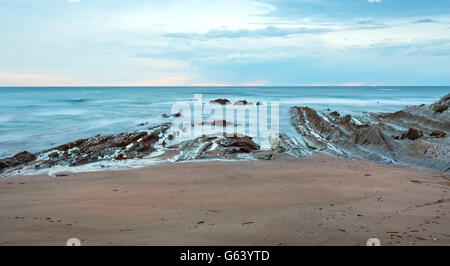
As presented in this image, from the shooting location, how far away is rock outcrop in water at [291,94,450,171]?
7.61 m

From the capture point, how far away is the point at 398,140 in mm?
8859

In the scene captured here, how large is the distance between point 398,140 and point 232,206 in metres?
6.49

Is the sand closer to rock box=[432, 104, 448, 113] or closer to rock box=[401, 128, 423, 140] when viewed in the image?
rock box=[401, 128, 423, 140]

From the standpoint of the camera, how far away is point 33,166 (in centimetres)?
794

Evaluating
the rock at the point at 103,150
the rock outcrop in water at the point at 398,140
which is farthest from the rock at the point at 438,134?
the rock at the point at 103,150

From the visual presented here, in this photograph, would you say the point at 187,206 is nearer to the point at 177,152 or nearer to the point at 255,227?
the point at 255,227

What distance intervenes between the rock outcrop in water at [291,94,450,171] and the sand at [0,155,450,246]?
0.89 meters

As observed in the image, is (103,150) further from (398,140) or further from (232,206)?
(398,140)

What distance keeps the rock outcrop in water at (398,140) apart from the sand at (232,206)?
0.89m

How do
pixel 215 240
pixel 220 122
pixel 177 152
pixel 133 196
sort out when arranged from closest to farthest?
pixel 215 240 < pixel 133 196 < pixel 177 152 < pixel 220 122

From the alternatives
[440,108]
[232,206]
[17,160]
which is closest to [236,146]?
[232,206]

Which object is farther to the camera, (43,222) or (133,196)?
(133,196)
